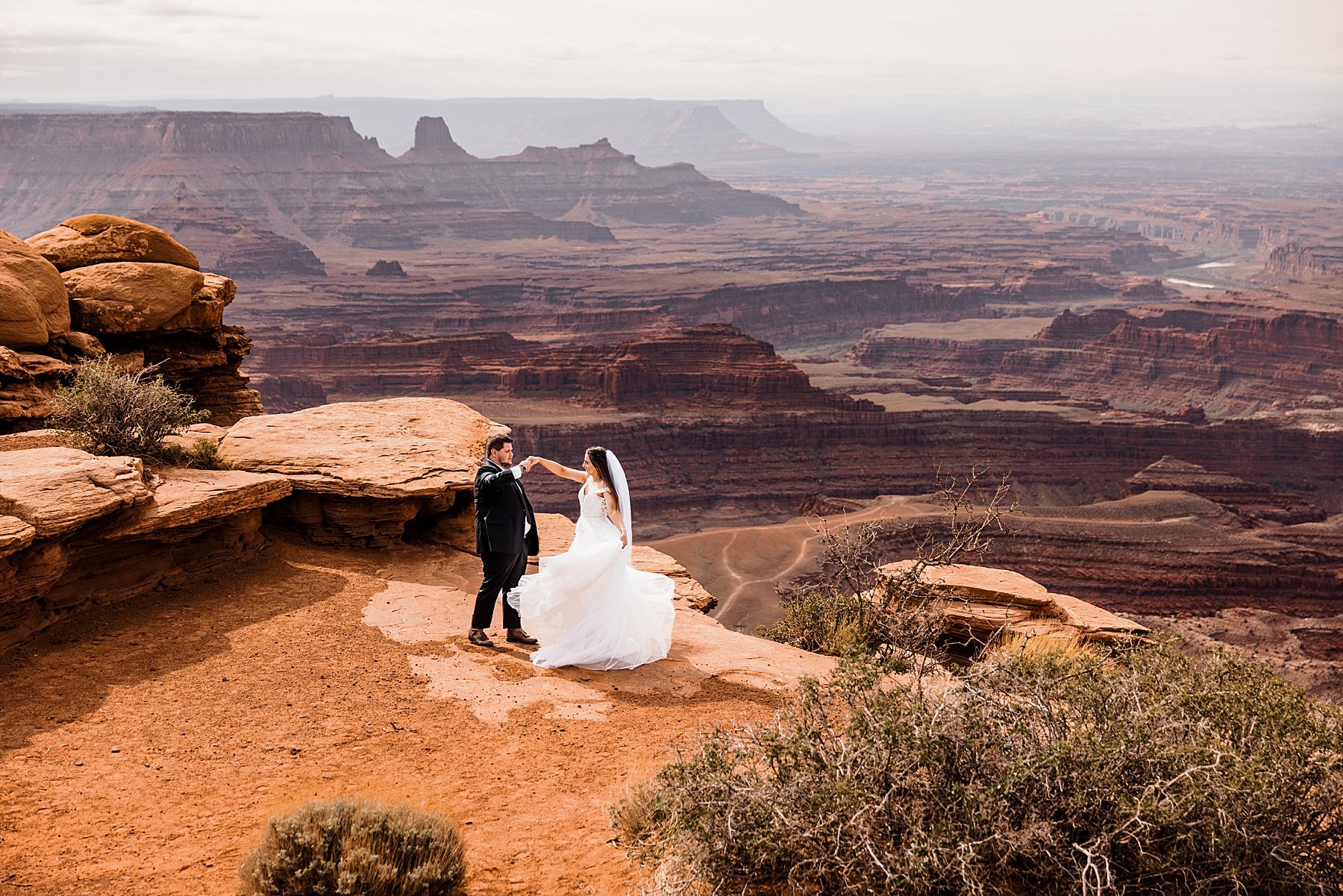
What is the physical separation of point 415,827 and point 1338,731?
15.5 ft

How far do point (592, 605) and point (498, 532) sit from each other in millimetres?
1068

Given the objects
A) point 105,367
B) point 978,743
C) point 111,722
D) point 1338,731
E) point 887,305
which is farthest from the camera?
point 887,305

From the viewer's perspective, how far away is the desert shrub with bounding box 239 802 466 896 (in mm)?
4828

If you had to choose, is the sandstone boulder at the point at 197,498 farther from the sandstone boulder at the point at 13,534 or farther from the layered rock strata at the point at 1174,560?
the layered rock strata at the point at 1174,560

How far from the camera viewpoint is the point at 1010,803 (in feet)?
15.3

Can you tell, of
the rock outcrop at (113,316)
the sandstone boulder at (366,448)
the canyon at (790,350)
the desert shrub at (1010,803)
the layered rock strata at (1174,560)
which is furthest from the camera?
the canyon at (790,350)

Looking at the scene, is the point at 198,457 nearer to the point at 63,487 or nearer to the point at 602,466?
the point at 63,487

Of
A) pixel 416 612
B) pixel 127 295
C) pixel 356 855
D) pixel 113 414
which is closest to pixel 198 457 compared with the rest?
pixel 113 414

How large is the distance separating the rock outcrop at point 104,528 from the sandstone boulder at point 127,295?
3.79 m

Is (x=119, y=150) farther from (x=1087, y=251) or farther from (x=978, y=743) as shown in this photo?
(x=978, y=743)

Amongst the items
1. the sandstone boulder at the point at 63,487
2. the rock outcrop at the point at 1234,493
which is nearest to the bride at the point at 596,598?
the sandstone boulder at the point at 63,487

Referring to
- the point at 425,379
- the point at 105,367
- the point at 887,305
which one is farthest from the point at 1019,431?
the point at 887,305

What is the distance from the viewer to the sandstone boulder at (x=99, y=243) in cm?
1396

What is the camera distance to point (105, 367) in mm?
10977
